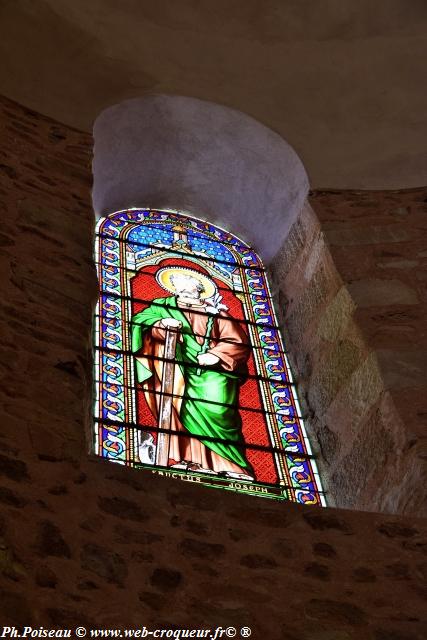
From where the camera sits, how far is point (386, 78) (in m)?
6.71

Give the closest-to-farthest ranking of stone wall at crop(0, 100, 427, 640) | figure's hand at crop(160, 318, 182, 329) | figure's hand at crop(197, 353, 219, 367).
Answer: stone wall at crop(0, 100, 427, 640) → figure's hand at crop(197, 353, 219, 367) → figure's hand at crop(160, 318, 182, 329)

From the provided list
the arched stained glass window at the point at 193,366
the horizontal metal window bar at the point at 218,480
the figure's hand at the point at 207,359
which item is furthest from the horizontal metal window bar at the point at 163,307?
the horizontal metal window bar at the point at 218,480

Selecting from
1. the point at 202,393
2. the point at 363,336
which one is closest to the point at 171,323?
the point at 202,393

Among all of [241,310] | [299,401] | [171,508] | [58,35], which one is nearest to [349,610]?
[171,508]

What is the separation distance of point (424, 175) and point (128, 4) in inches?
85.6

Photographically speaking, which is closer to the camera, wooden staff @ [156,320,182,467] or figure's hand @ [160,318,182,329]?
wooden staff @ [156,320,182,467]

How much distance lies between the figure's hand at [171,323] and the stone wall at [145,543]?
1.22 metres

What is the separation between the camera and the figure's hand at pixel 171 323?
5.38 meters

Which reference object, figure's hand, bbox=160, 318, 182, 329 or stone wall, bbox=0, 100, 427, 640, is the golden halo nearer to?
figure's hand, bbox=160, 318, 182, 329

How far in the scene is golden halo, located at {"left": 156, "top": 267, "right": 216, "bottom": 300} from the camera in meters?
5.77

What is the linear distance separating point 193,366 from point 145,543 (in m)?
1.91

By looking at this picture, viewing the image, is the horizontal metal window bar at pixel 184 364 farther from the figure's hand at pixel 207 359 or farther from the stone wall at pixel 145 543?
the stone wall at pixel 145 543

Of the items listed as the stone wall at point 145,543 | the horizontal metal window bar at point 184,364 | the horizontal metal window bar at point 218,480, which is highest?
the horizontal metal window bar at point 184,364

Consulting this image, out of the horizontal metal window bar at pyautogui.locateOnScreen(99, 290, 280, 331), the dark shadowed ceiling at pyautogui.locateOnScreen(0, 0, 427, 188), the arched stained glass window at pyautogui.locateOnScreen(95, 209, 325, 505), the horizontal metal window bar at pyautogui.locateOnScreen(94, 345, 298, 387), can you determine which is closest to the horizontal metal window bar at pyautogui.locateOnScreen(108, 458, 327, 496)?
the arched stained glass window at pyautogui.locateOnScreen(95, 209, 325, 505)
